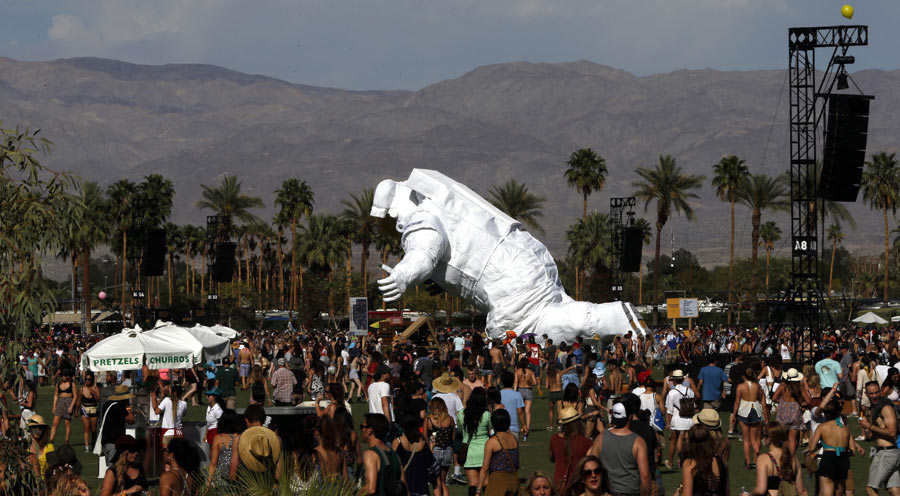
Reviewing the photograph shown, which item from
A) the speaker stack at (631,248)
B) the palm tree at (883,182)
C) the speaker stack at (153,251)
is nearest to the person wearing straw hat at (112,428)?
the speaker stack at (153,251)

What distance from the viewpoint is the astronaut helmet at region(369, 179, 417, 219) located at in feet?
121

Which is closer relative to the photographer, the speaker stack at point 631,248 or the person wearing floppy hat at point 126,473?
the person wearing floppy hat at point 126,473

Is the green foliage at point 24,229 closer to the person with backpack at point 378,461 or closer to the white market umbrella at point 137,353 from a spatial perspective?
the person with backpack at point 378,461

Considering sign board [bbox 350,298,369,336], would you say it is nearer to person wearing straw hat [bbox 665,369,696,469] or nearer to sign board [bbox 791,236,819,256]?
sign board [bbox 791,236,819,256]

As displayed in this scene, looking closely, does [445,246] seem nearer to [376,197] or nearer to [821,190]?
[376,197]

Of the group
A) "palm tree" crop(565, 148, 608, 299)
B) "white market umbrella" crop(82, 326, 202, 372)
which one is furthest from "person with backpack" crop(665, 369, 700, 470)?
"palm tree" crop(565, 148, 608, 299)

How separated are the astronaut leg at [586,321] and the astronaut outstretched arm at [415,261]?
398cm

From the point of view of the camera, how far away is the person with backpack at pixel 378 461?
895cm

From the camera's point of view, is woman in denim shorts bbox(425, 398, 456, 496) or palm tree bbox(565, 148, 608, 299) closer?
woman in denim shorts bbox(425, 398, 456, 496)

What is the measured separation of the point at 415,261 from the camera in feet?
113

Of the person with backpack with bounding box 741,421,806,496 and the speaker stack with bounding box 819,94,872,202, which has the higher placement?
the speaker stack with bounding box 819,94,872,202

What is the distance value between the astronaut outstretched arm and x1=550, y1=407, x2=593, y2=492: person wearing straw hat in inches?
908

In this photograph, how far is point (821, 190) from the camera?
3044 centimetres

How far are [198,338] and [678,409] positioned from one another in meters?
11.1
